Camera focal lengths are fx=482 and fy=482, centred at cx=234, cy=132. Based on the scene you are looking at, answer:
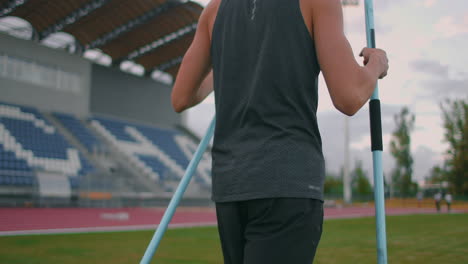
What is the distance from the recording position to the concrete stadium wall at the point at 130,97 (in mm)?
32781

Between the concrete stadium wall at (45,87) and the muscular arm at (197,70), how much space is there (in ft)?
89.5

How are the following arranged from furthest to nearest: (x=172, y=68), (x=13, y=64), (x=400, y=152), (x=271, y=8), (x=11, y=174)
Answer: (x=400, y=152) → (x=172, y=68) → (x=13, y=64) → (x=11, y=174) → (x=271, y=8)

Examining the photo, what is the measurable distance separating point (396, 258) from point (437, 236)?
4.37 meters

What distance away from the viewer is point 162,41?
102 ft

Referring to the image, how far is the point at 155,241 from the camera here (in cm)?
163

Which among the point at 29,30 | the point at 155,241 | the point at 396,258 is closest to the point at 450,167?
the point at 29,30

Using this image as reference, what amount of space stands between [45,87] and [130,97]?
7528 mm

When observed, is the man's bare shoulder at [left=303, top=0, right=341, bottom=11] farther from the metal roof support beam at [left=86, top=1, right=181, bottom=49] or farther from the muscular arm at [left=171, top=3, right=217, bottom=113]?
the metal roof support beam at [left=86, top=1, right=181, bottom=49]

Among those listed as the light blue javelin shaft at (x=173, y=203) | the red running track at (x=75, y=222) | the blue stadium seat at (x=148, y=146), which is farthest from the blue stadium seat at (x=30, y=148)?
the light blue javelin shaft at (x=173, y=203)

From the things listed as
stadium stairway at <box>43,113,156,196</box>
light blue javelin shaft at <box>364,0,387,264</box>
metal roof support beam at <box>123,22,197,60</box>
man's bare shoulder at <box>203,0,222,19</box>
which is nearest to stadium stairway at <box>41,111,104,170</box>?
stadium stairway at <box>43,113,156,196</box>

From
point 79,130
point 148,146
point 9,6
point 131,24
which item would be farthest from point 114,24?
point 148,146

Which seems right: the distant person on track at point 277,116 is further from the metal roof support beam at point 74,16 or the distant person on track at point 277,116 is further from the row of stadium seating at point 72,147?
the metal roof support beam at point 74,16

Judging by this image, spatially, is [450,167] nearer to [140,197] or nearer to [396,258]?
[140,197]

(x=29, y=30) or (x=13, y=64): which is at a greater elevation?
(x=29, y=30)
